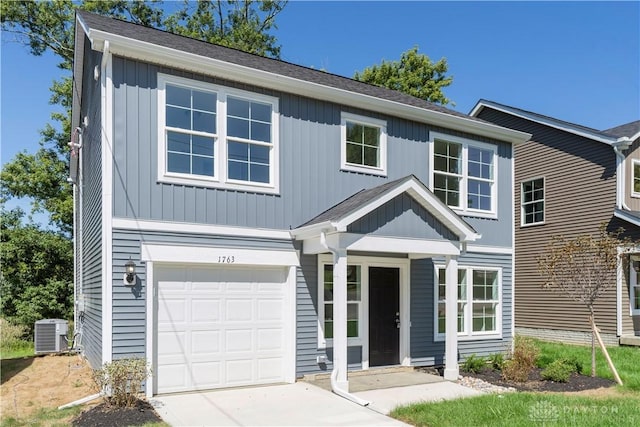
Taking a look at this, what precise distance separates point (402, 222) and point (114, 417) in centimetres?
533

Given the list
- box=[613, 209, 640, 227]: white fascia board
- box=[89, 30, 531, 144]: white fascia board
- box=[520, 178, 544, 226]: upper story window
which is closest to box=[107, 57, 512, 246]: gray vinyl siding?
box=[89, 30, 531, 144]: white fascia board

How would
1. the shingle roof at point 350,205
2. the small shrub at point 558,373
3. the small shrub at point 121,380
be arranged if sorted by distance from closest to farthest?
the small shrub at point 121,380
the shingle roof at point 350,205
the small shrub at point 558,373

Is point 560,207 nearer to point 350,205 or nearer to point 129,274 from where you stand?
point 350,205

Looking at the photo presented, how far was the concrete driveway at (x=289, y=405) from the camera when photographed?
6.54 m

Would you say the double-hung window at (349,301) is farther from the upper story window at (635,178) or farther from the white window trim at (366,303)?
the upper story window at (635,178)

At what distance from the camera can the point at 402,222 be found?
8.88 meters

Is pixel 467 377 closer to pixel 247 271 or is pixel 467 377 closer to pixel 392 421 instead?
pixel 392 421

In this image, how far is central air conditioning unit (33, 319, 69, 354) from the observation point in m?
11.2

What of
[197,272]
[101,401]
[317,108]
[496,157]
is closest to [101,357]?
[101,401]

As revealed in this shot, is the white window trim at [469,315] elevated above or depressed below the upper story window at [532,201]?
below

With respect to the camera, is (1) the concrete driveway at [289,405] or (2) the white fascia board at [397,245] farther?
(2) the white fascia board at [397,245]

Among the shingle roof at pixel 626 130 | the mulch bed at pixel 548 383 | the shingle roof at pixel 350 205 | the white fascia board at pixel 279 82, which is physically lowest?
the mulch bed at pixel 548 383

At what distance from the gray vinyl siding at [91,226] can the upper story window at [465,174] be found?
6.83m

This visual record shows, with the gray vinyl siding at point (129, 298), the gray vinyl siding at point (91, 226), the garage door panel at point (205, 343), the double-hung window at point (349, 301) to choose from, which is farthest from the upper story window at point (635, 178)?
the gray vinyl siding at point (91, 226)
